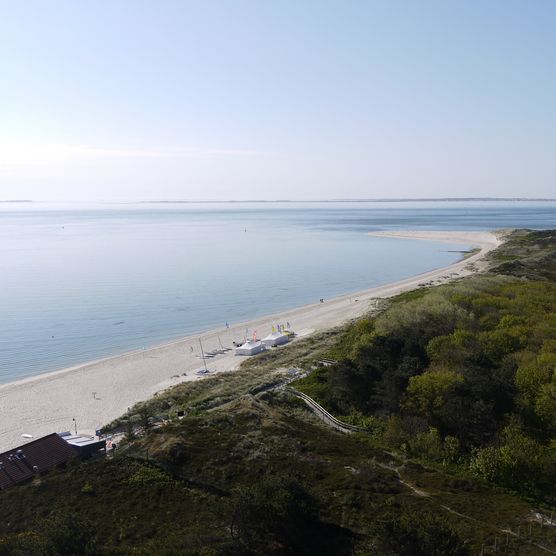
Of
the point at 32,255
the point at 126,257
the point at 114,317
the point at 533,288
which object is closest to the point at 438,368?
the point at 533,288

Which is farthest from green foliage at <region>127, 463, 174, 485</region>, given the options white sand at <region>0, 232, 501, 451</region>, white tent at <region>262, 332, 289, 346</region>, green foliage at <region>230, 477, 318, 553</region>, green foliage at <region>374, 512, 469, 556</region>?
white tent at <region>262, 332, 289, 346</region>

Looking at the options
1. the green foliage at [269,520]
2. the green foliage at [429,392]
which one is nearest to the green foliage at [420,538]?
the green foliage at [269,520]

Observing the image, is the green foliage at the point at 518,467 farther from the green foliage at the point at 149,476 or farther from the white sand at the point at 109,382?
the white sand at the point at 109,382

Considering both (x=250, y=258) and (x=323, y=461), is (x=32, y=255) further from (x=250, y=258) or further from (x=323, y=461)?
(x=323, y=461)

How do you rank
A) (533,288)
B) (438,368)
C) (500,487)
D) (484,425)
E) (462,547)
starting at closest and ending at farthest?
(462,547) → (500,487) → (484,425) → (438,368) → (533,288)

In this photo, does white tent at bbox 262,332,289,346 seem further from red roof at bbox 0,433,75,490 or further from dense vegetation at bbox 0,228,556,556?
red roof at bbox 0,433,75,490

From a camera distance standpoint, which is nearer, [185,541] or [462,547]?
[462,547]

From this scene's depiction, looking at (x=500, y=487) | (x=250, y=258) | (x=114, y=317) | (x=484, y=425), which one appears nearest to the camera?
(x=500, y=487)
